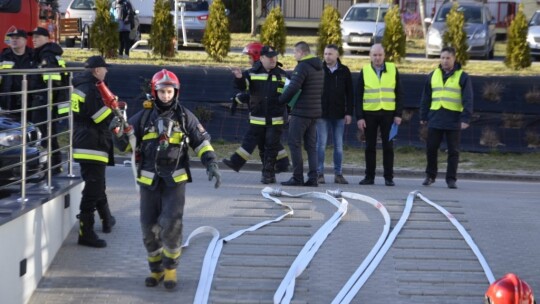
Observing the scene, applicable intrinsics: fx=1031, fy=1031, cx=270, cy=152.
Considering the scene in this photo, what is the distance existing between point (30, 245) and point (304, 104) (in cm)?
565

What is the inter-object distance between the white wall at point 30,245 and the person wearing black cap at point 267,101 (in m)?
4.20

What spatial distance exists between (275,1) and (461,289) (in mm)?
34017

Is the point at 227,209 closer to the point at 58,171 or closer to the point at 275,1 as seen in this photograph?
the point at 58,171

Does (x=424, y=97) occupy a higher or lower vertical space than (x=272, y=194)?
higher

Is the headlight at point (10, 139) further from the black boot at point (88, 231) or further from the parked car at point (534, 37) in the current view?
the parked car at point (534, 37)

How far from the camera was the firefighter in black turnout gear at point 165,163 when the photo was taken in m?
7.96

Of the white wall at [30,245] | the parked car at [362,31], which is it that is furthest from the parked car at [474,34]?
the white wall at [30,245]

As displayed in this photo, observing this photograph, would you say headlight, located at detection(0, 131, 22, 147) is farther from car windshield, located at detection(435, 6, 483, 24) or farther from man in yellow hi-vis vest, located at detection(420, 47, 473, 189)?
car windshield, located at detection(435, 6, 483, 24)

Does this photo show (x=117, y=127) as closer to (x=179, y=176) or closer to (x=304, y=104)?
(x=179, y=176)

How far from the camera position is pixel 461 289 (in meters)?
8.30

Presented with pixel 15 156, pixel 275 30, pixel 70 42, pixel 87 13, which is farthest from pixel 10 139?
pixel 87 13

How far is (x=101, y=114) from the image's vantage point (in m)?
9.08

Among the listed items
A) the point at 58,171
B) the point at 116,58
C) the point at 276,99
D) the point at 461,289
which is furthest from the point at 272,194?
the point at 116,58

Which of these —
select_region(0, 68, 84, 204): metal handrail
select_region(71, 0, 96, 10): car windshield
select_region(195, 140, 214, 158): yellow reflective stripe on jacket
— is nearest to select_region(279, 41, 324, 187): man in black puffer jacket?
select_region(0, 68, 84, 204): metal handrail
